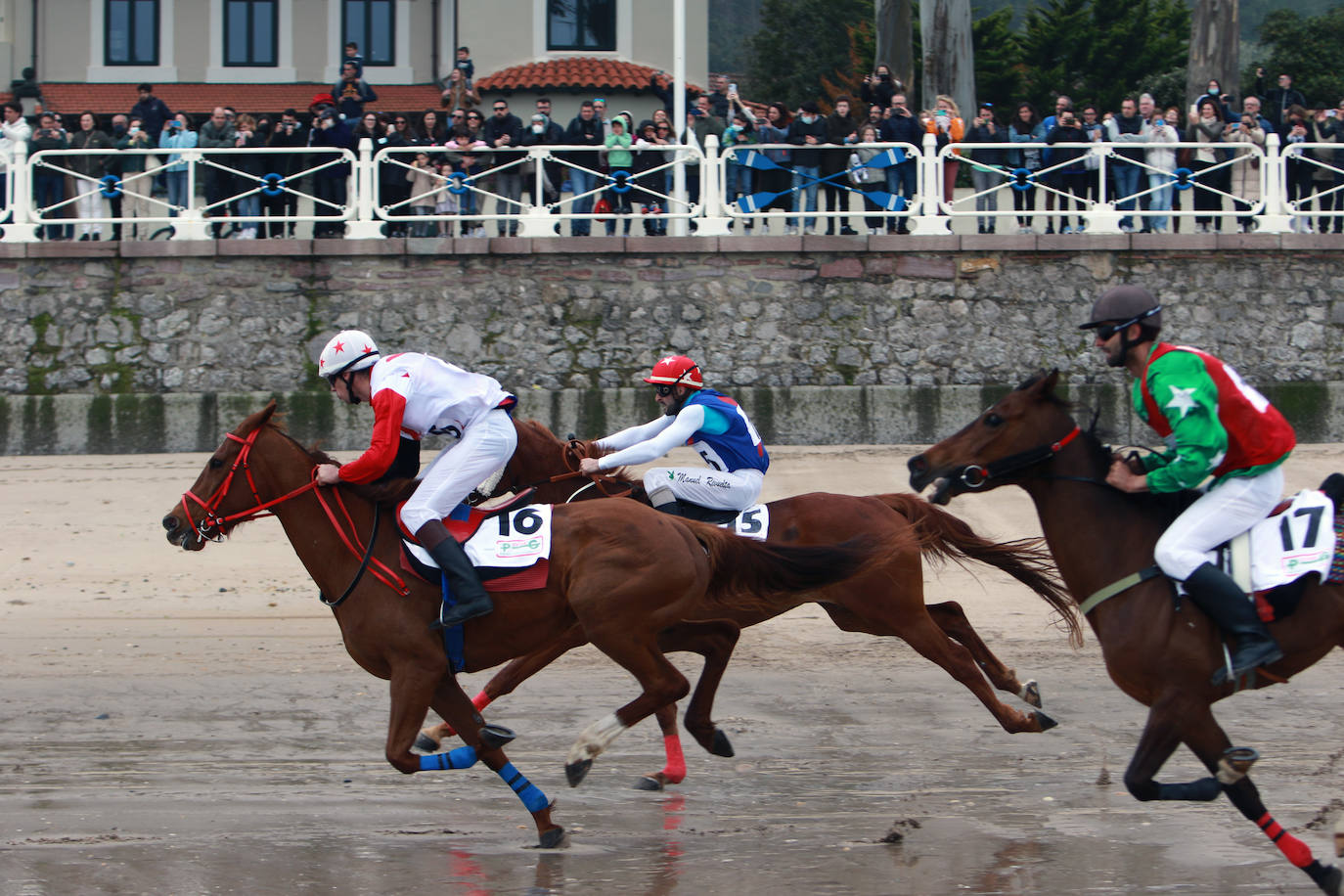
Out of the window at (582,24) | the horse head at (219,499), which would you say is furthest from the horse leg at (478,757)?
the window at (582,24)

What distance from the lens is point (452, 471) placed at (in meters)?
6.71

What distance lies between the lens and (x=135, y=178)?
15.4 m

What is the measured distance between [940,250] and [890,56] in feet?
31.4

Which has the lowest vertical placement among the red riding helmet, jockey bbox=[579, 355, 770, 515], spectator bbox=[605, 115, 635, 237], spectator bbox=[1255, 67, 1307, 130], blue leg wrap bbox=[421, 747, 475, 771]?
blue leg wrap bbox=[421, 747, 475, 771]

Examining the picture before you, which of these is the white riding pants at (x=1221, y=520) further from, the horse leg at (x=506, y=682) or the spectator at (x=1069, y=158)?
the spectator at (x=1069, y=158)

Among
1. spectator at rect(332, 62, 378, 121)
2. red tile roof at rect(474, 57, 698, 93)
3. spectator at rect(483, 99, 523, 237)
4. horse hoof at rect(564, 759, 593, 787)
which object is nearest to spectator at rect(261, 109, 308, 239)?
spectator at rect(332, 62, 378, 121)

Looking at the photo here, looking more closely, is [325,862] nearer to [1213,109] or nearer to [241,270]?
[241,270]

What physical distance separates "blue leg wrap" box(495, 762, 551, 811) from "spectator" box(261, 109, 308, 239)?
33.4 feet

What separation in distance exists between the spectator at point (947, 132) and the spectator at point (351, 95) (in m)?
6.24

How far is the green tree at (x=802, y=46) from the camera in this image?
3831cm

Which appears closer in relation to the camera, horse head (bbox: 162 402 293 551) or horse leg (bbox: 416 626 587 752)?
horse head (bbox: 162 402 293 551)

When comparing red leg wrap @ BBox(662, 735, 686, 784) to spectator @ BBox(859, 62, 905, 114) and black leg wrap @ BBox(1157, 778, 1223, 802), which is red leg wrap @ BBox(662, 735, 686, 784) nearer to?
black leg wrap @ BBox(1157, 778, 1223, 802)

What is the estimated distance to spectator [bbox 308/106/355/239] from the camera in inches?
612

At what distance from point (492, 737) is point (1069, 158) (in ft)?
37.9
